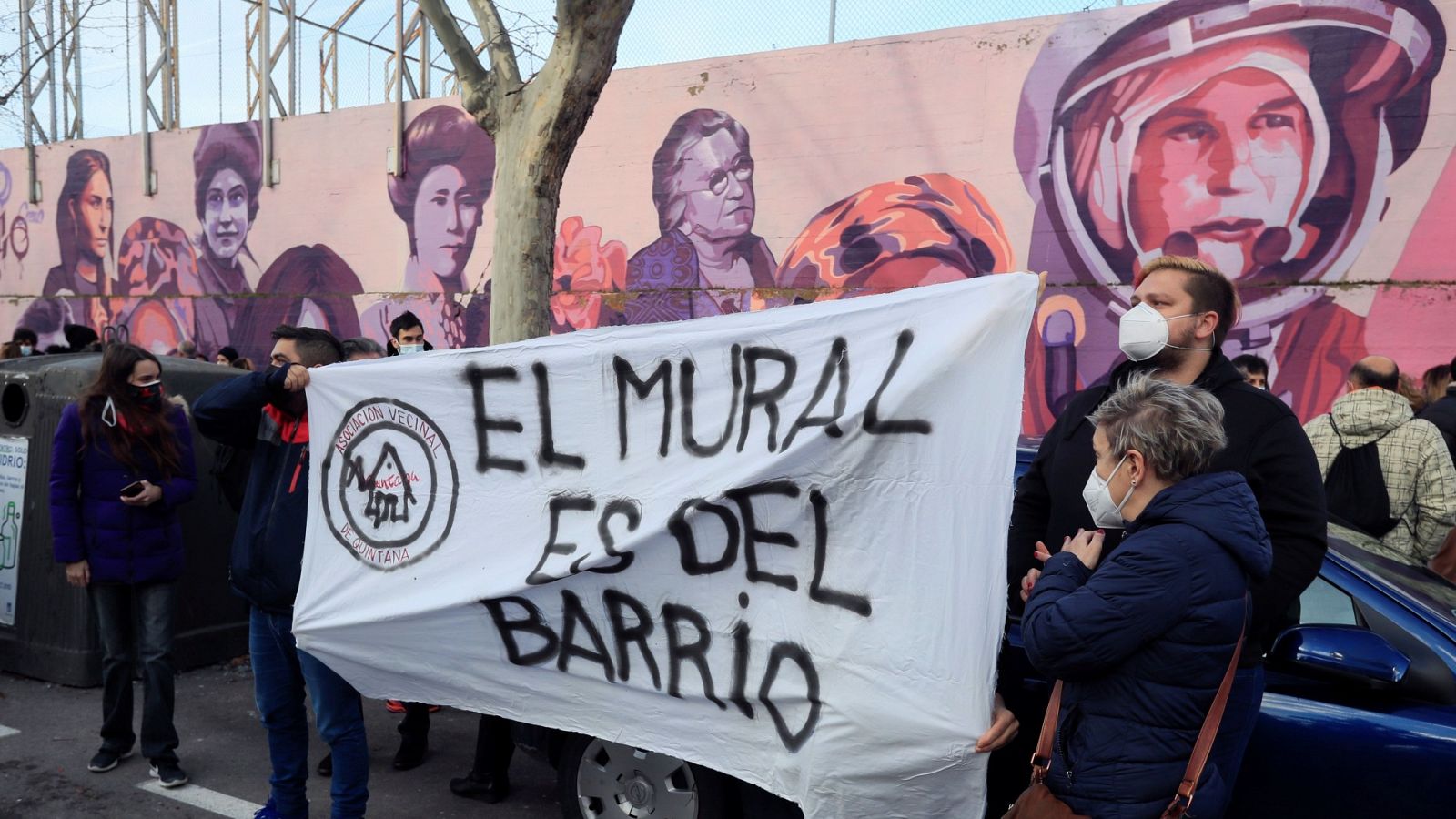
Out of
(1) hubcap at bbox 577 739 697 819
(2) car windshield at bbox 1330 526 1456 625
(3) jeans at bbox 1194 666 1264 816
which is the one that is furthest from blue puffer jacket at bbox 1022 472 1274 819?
(1) hubcap at bbox 577 739 697 819

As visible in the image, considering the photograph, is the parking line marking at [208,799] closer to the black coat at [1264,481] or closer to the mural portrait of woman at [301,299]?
the black coat at [1264,481]

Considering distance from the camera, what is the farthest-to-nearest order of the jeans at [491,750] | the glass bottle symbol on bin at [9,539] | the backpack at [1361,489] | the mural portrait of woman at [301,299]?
the mural portrait of woman at [301,299] → the glass bottle symbol on bin at [9,539] → the backpack at [1361,489] → the jeans at [491,750]

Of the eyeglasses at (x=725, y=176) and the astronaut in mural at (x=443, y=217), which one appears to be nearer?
the eyeglasses at (x=725, y=176)

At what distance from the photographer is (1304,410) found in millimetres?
7895

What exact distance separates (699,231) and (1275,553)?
8.16m

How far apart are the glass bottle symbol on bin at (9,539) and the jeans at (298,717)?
288 cm

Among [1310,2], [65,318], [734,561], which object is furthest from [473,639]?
[65,318]

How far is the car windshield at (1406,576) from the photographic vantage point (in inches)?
125

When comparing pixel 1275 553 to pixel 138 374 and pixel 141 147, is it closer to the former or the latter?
pixel 138 374

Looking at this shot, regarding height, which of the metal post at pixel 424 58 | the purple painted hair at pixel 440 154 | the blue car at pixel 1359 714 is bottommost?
the blue car at pixel 1359 714

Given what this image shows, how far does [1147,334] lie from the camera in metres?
2.84

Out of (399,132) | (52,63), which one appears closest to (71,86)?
(52,63)

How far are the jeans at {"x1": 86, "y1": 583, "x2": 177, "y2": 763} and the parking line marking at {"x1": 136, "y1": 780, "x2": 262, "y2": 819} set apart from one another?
12 centimetres

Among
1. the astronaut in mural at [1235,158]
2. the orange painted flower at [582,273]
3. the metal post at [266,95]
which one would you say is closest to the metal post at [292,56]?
the metal post at [266,95]
